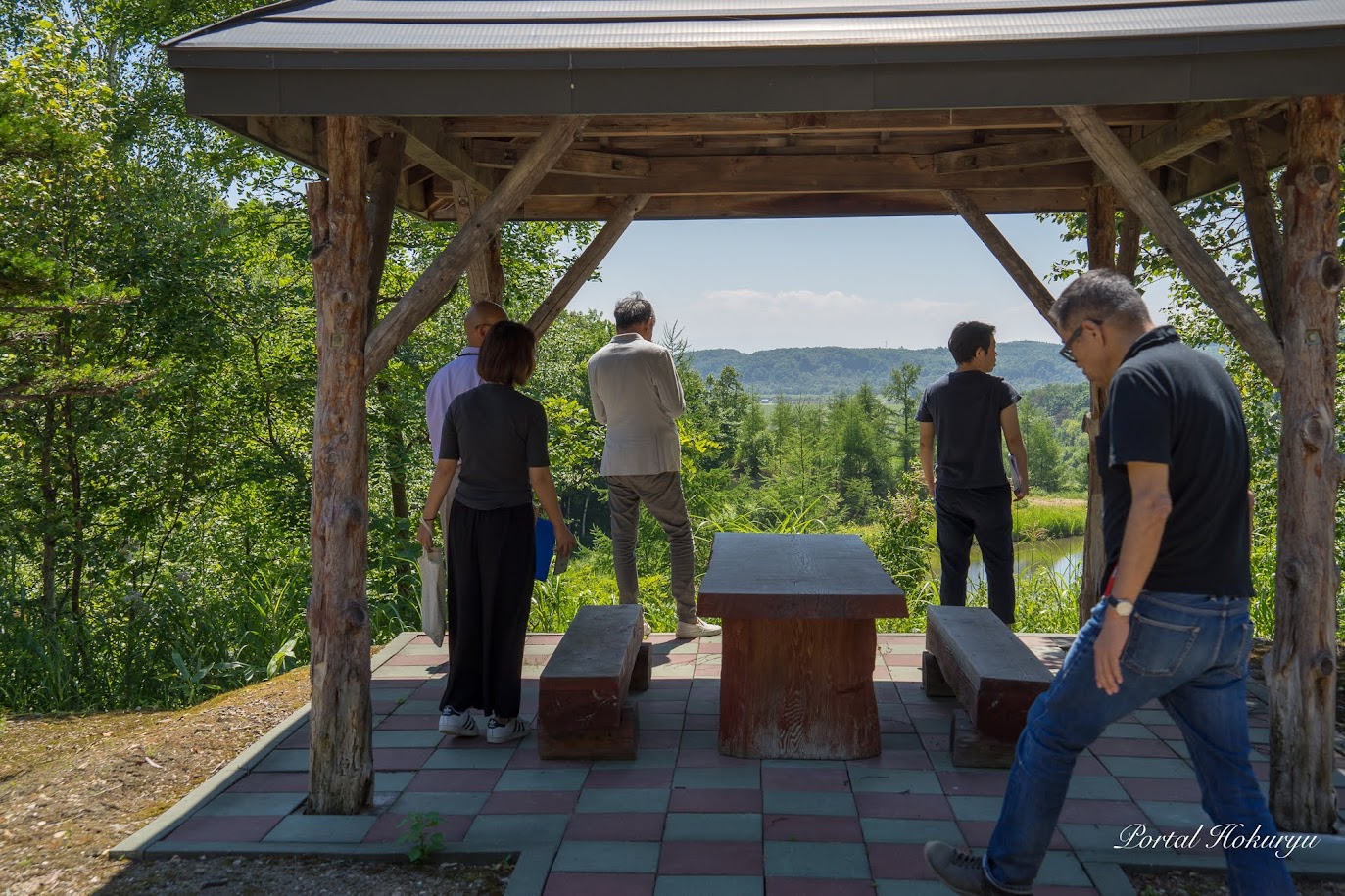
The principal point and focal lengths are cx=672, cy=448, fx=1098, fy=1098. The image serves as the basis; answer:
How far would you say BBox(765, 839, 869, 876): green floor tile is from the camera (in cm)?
321

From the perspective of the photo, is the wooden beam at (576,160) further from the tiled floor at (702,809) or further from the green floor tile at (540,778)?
the green floor tile at (540,778)

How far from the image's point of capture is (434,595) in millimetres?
5176

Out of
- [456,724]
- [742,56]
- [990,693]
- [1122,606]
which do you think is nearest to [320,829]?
[456,724]

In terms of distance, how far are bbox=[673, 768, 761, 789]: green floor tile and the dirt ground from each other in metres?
0.87

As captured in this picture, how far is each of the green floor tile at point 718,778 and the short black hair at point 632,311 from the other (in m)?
2.39

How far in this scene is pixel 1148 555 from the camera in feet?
8.16

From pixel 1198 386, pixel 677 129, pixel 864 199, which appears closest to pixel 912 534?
pixel 864 199

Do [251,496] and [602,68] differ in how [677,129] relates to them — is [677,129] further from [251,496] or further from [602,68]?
[251,496]

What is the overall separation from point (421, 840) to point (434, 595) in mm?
1885

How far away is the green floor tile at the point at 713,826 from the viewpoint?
348cm

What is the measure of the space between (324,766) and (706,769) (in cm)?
136

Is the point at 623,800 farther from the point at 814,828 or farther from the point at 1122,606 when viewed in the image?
the point at 1122,606

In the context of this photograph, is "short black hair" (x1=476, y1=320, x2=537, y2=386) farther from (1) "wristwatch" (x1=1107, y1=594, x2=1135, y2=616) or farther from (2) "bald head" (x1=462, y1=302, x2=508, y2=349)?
(1) "wristwatch" (x1=1107, y1=594, x2=1135, y2=616)

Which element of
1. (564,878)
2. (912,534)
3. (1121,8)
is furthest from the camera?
(912,534)
